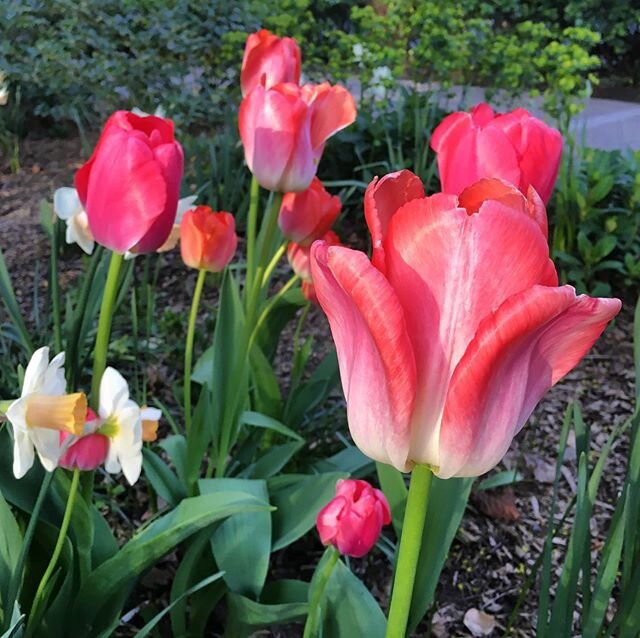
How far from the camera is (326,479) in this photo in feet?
3.46

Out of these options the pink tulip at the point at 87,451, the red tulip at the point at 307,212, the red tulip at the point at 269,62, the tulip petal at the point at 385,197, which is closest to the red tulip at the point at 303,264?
the red tulip at the point at 307,212

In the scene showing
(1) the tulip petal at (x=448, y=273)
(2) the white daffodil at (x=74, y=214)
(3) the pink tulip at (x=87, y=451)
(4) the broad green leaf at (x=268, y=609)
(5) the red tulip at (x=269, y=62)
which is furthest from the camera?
(5) the red tulip at (x=269, y=62)

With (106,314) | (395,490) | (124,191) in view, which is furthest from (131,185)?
(395,490)

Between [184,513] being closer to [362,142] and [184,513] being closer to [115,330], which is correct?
[115,330]

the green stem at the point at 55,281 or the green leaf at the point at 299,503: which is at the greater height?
the green stem at the point at 55,281

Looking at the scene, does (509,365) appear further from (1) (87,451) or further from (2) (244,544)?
(2) (244,544)

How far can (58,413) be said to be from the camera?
0.69 m

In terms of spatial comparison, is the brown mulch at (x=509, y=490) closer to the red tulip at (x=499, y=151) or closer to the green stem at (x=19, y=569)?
the green stem at (x=19, y=569)

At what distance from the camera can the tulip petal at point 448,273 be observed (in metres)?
0.39

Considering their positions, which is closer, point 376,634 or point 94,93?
point 376,634

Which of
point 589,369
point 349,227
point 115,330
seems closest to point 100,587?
point 115,330

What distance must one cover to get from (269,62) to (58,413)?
68 cm

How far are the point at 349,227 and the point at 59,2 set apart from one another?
5.24ft

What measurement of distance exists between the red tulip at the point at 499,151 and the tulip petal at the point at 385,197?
0.19 meters
